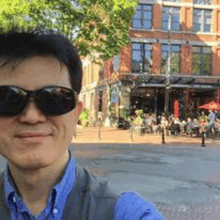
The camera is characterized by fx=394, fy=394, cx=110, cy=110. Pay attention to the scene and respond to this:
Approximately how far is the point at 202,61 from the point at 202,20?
10.9 feet

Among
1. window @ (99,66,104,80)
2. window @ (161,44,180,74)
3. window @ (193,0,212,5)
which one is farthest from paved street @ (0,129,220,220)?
window @ (99,66,104,80)

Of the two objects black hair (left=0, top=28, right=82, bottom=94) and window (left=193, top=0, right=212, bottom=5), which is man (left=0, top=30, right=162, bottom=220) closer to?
black hair (left=0, top=28, right=82, bottom=94)

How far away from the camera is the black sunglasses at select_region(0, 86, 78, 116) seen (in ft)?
4.67

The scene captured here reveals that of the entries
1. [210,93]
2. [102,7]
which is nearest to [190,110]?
[210,93]

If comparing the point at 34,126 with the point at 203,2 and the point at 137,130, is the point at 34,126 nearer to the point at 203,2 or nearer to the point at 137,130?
the point at 137,130

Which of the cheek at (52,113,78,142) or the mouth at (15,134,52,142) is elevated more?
the cheek at (52,113,78,142)

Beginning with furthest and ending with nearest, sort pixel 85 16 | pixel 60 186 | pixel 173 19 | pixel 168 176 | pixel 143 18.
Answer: pixel 173 19 → pixel 143 18 → pixel 85 16 → pixel 168 176 → pixel 60 186

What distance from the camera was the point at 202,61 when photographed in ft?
100

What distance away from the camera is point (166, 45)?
Result: 1185 inches

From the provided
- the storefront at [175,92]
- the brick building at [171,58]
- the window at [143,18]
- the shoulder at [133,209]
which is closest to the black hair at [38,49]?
the shoulder at [133,209]

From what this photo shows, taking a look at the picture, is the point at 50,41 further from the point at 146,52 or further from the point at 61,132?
the point at 146,52

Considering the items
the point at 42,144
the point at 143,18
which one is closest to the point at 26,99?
the point at 42,144

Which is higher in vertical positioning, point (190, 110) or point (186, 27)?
point (186, 27)

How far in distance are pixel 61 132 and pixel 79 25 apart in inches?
853
